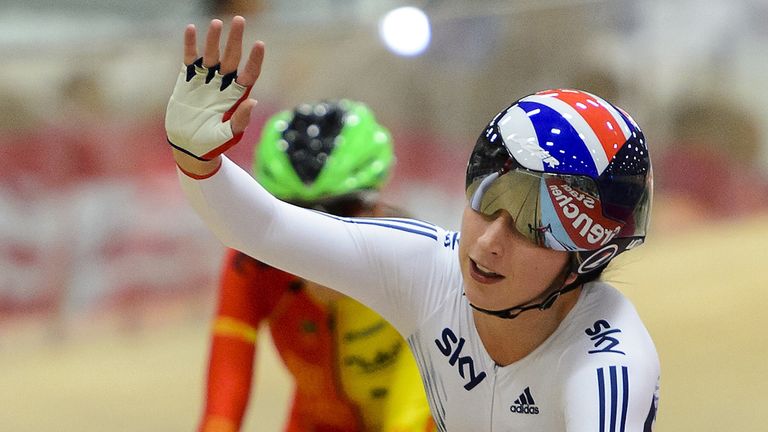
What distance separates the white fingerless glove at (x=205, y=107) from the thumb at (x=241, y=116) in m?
0.01

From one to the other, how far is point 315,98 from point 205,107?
16.7 feet

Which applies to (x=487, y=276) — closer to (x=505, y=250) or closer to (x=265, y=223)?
(x=505, y=250)

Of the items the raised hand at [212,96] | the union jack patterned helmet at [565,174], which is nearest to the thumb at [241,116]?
the raised hand at [212,96]

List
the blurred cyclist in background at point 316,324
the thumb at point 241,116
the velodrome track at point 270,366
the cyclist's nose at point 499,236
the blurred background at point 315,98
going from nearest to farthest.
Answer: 1. the thumb at point 241,116
2. the cyclist's nose at point 499,236
3. the blurred cyclist in background at point 316,324
4. the velodrome track at point 270,366
5. the blurred background at point 315,98

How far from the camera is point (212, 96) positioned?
2.32 m

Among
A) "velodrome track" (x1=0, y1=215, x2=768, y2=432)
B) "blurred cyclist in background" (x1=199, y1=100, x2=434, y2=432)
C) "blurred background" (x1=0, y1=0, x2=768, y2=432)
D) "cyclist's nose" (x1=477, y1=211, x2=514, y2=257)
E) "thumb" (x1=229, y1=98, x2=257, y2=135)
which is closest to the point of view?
"thumb" (x1=229, y1=98, x2=257, y2=135)

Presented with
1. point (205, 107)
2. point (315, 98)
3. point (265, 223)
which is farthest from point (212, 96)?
point (315, 98)

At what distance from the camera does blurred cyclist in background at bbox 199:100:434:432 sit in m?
3.30

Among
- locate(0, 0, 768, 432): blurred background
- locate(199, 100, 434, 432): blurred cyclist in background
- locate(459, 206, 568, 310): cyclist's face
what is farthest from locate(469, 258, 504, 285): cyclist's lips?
locate(0, 0, 768, 432): blurred background

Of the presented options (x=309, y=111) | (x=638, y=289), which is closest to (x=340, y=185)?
(x=309, y=111)

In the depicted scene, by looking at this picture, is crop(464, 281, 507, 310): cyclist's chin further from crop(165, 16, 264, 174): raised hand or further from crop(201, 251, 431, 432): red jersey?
crop(201, 251, 431, 432): red jersey

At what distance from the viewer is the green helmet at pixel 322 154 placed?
337cm

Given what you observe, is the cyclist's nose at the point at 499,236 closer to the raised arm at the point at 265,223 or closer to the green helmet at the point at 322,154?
A: the raised arm at the point at 265,223

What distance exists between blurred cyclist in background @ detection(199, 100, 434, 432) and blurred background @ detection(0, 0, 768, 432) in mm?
2370
